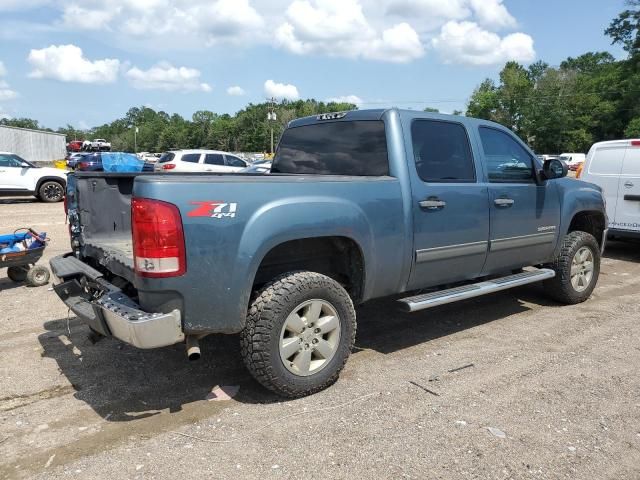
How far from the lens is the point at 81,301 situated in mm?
3717

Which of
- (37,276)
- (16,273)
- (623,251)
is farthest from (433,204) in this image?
(623,251)

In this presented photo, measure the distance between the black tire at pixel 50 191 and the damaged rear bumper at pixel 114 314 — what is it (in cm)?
1427

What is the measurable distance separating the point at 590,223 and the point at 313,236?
4.22 meters

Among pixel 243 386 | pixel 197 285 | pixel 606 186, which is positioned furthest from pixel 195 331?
pixel 606 186

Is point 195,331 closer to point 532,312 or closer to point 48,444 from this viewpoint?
point 48,444

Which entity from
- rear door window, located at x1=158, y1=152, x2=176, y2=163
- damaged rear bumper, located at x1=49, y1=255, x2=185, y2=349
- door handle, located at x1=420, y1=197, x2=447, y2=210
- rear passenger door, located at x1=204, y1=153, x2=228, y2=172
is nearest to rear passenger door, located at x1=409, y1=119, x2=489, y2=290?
door handle, located at x1=420, y1=197, x2=447, y2=210

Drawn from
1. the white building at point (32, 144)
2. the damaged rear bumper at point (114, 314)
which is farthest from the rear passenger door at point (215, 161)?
the white building at point (32, 144)

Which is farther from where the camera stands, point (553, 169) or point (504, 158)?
point (553, 169)

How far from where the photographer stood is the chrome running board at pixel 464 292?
13.5ft

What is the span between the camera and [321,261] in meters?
4.04

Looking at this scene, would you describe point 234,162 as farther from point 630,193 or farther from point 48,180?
point 630,193

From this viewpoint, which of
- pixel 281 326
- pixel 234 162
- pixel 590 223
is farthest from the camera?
pixel 234 162

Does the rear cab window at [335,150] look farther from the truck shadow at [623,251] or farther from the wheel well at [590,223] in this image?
the truck shadow at [623,251]

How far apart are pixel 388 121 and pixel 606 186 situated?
631cm
